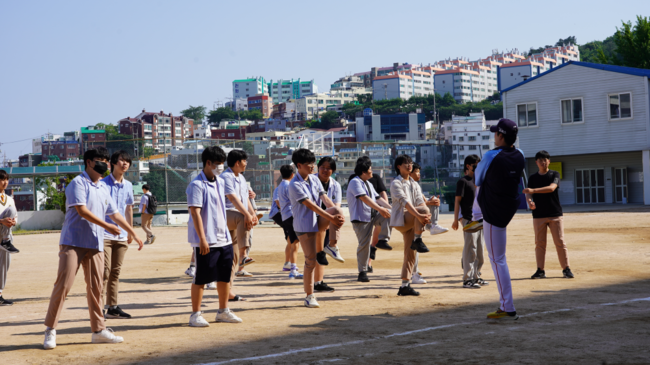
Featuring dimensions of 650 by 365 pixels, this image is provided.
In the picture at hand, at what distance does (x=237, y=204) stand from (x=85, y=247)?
2546mm

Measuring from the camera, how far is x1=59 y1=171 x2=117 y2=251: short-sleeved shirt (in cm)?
584

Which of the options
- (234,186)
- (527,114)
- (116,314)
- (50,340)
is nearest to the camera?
(50,340)

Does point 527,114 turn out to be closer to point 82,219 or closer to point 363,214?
point 363,214

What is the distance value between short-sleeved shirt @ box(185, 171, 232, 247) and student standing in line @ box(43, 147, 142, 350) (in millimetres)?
803

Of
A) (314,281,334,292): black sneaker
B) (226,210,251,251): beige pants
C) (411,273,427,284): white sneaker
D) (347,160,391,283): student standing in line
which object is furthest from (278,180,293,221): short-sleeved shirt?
(411,273,427,284): white sneaker

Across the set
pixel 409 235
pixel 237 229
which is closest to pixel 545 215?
pixel 409 235

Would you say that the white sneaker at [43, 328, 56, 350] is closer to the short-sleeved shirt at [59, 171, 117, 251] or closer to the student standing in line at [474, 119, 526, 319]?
the short-sleeved shirt at [59, 171, 117, 251]

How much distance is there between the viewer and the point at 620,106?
3275 cm

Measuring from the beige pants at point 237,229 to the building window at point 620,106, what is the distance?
28615 millimetres

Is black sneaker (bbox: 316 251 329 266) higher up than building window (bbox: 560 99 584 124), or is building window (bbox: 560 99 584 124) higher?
building window (bbox: 560 99 584 124)

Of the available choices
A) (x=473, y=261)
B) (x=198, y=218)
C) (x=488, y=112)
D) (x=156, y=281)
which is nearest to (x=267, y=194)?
(x=156, y=281)

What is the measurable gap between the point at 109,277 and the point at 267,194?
20.8 meters

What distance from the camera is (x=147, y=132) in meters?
198

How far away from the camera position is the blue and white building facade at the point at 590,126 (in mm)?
32438
